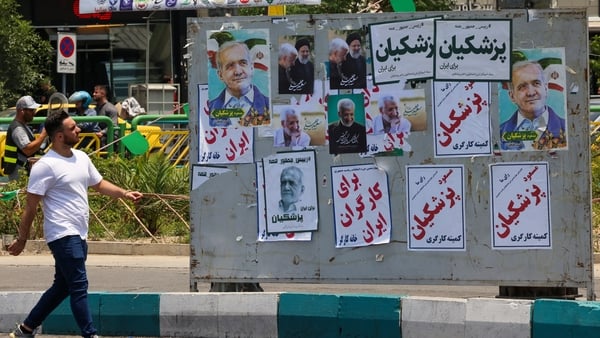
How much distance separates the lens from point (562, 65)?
8.16 m

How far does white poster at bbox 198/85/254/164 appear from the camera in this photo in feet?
28.4

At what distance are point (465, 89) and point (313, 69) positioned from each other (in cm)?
107

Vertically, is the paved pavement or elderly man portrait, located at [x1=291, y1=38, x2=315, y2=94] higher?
elderly man portrait, located at [x1=291, y1=38, x2=315, y2=94]

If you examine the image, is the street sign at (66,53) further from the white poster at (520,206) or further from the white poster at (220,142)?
the white poster at (520,206)

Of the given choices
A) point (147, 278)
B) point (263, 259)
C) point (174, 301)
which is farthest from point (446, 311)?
point (147, 278)

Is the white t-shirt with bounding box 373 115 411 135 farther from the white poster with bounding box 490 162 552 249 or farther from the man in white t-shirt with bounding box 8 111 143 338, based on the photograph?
the man in white t-shirt with bounding box 8 111 143 338

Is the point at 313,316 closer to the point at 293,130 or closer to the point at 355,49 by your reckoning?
the point at 293,130

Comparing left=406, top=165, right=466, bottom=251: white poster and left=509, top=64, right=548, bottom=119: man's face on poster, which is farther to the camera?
left=406, top=165, right=466, bottom=251: white poster

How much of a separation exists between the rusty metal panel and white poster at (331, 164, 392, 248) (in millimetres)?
50

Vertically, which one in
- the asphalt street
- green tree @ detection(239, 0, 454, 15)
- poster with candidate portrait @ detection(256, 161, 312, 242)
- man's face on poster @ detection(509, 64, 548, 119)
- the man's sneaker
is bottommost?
the man's sneaker

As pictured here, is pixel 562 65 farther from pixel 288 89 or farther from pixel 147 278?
pixel 147 278

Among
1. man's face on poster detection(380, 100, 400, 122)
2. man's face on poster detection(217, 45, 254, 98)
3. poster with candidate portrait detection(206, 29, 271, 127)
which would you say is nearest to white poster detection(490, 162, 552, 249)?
man's face on poster detection(380, 100, 400, 122)

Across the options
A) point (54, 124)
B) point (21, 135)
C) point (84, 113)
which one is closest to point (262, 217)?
point (54, 124)

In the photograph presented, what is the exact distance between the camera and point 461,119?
328 inches
